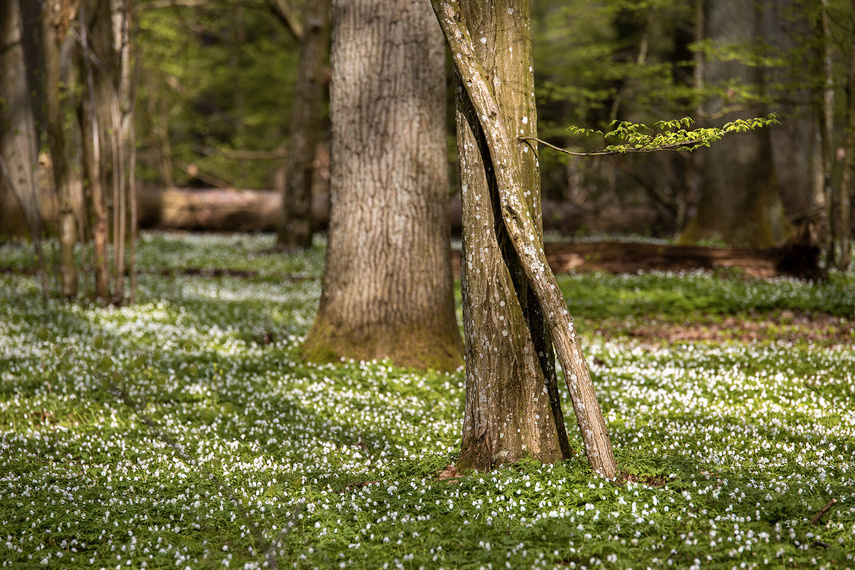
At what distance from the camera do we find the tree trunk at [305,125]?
18750 mm

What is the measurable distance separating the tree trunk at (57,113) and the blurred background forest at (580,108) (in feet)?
0.11

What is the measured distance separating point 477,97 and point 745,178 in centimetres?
1403

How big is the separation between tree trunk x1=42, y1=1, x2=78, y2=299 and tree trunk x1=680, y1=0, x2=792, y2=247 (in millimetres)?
13861

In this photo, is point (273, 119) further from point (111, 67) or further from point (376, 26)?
point (376, 26)

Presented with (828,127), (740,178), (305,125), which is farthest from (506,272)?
(305,125)

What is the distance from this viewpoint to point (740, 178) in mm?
16328

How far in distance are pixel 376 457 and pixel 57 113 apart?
854 cm

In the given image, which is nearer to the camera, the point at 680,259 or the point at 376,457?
the point at 376,457

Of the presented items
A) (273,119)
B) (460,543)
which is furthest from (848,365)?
(273,119)

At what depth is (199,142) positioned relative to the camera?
3800cm

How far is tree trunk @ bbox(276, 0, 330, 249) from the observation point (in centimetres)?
1875

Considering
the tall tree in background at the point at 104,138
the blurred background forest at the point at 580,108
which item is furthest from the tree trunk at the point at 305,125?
the tall tree in background at the point at 104,138

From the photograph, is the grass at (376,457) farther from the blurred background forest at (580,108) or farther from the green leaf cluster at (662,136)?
the blurred background forest at (580,108)

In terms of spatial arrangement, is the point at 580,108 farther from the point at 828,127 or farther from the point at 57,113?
the point at 57,113
